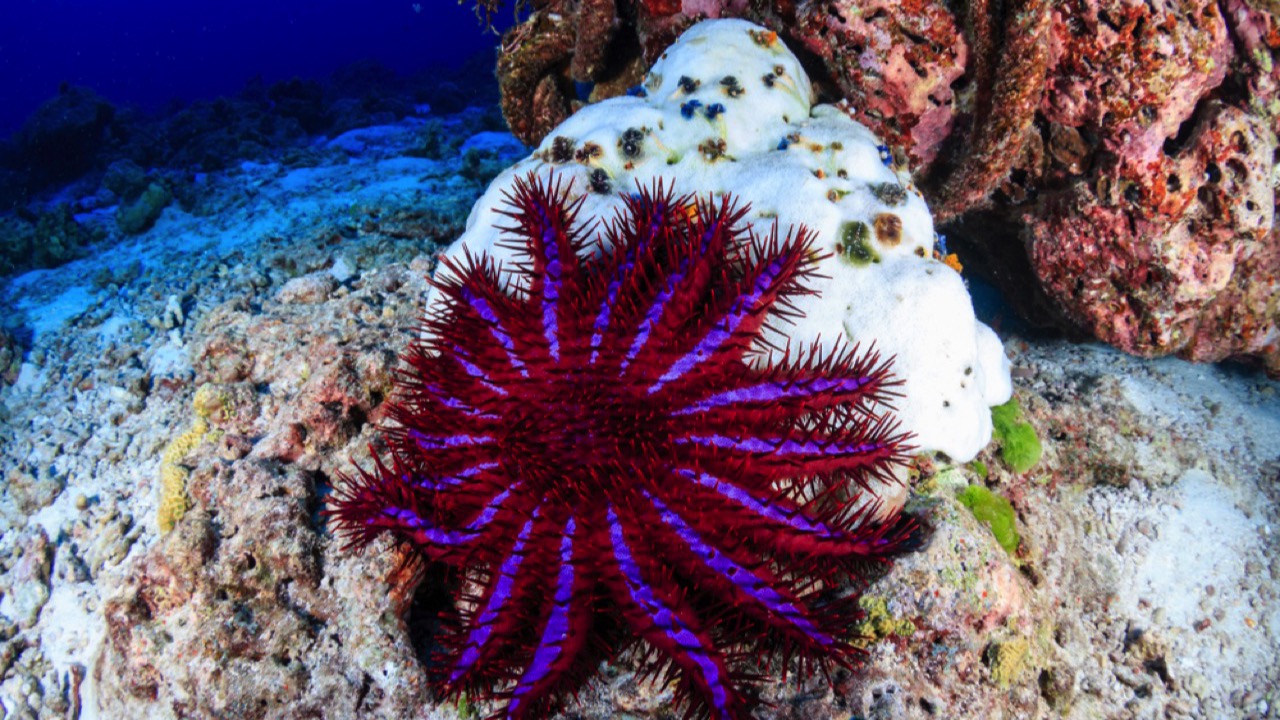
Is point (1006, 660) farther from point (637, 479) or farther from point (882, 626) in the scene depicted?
point (637, 479)

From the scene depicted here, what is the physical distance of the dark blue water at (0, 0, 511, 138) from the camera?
54.0 meters

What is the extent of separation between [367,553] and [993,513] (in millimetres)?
2750

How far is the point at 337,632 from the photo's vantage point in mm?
2648

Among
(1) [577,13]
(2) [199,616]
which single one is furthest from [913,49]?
(2) [199,616]

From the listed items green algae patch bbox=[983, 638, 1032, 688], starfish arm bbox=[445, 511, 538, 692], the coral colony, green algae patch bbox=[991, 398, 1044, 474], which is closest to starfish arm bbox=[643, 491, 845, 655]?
the coral colony

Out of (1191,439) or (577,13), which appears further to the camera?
(577,13)

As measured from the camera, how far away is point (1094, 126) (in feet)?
11.2

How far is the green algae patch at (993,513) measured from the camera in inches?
114

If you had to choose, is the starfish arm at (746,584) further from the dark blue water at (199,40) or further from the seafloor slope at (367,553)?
the dark blue water at (199,40)

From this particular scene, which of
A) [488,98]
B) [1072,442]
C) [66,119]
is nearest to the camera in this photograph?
[1072,442]

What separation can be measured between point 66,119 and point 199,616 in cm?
1749

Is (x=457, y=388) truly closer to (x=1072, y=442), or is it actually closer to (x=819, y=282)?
(x=819, y=282)

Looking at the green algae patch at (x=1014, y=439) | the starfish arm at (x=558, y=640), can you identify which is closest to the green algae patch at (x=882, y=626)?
the starfish arm at (x=558, y=640)

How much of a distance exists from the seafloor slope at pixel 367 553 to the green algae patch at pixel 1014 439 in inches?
2.6
